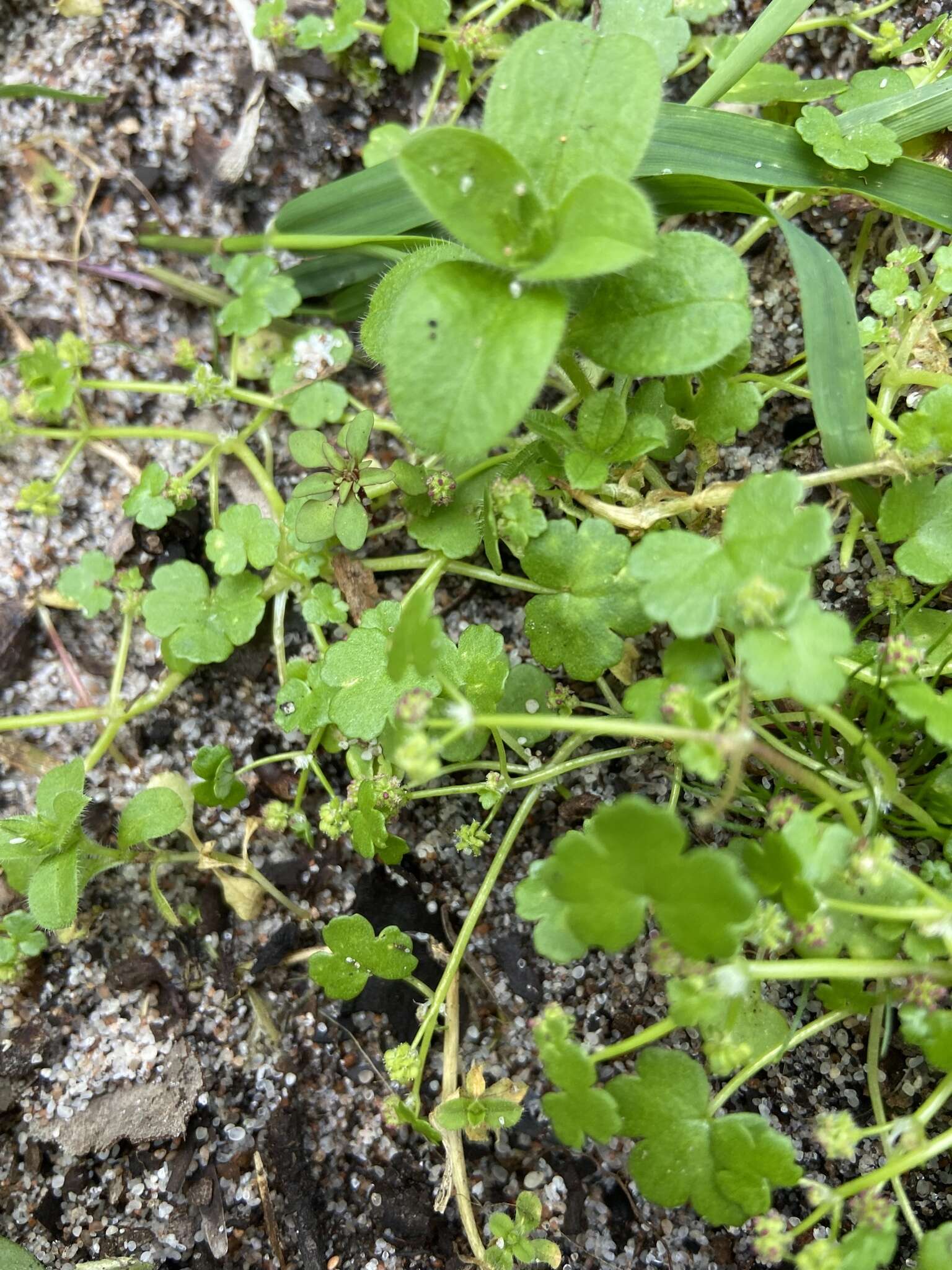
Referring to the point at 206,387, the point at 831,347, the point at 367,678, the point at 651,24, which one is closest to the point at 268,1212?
the point at 367,678

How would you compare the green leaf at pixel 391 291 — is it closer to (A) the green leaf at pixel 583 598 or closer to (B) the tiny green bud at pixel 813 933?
(A) the green leaf at pixel 583 598

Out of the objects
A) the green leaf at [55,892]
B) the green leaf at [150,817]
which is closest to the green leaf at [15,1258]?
the green leaf at [55,892]

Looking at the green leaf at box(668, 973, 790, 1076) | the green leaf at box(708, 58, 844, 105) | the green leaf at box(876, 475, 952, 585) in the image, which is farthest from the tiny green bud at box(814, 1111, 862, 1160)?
the green leaf at box(708, 58, 844, 105)

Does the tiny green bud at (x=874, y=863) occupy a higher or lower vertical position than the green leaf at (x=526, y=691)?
higher

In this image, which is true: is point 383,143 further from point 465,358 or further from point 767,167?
point 465,358

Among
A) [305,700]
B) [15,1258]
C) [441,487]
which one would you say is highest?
[441,487]

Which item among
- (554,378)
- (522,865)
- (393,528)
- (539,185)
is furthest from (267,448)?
(522,865)
